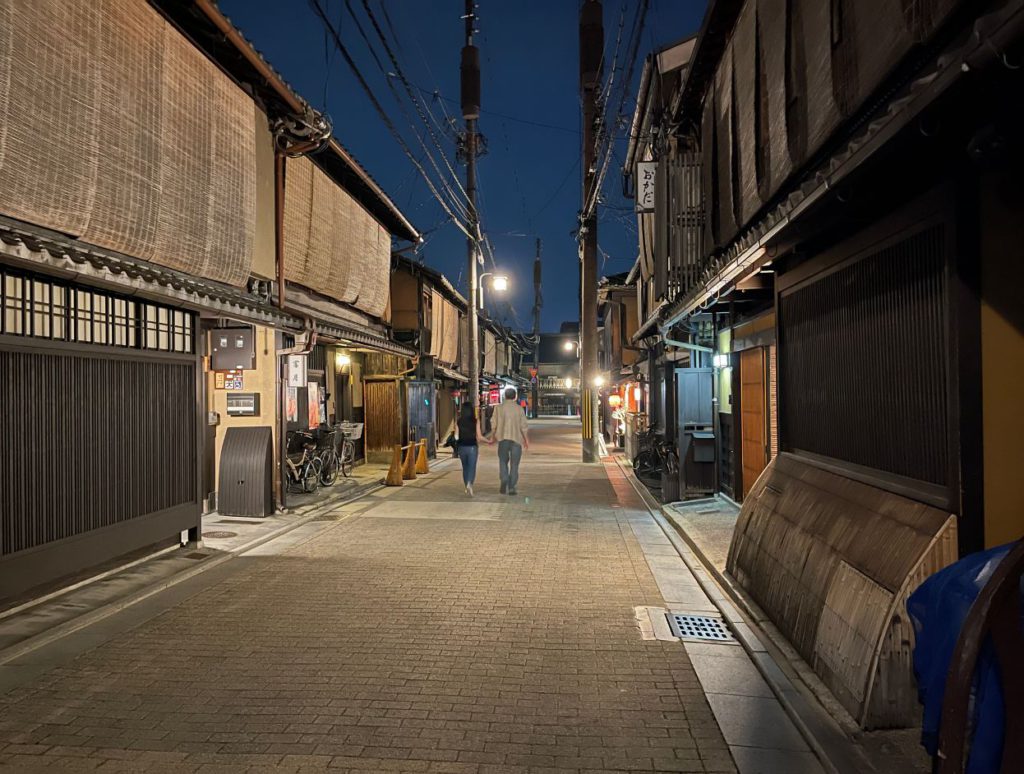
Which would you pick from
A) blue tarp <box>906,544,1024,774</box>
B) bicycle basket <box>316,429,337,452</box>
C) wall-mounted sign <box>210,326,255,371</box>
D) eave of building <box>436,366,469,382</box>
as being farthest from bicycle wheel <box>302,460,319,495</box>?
eave of building <box>436,366,469,382</box>

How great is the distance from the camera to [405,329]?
24.8 m

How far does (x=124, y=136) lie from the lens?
7.70 metres

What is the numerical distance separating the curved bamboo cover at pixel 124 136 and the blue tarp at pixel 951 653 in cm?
794

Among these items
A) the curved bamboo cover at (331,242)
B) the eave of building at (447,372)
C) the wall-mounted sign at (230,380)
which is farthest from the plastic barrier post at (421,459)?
the eave of building at (447,372)

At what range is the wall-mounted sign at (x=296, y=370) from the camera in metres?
13.1

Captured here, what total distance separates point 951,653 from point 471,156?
917 inches

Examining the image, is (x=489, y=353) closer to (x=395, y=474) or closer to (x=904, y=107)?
(x=395, y=474)

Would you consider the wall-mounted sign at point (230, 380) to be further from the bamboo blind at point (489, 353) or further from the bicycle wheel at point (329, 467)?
the bamboo blind at point (489, 353)

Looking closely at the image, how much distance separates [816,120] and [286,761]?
6640 millimetres

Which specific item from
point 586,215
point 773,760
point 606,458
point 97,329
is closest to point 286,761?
point 773,760

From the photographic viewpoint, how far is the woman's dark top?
14992 mm

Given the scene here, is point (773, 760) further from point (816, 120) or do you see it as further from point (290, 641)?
point (816, 120)

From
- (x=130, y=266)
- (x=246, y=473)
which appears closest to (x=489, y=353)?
(x=246, y=473)

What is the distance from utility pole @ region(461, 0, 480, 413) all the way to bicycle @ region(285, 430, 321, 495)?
7443 millimetres
